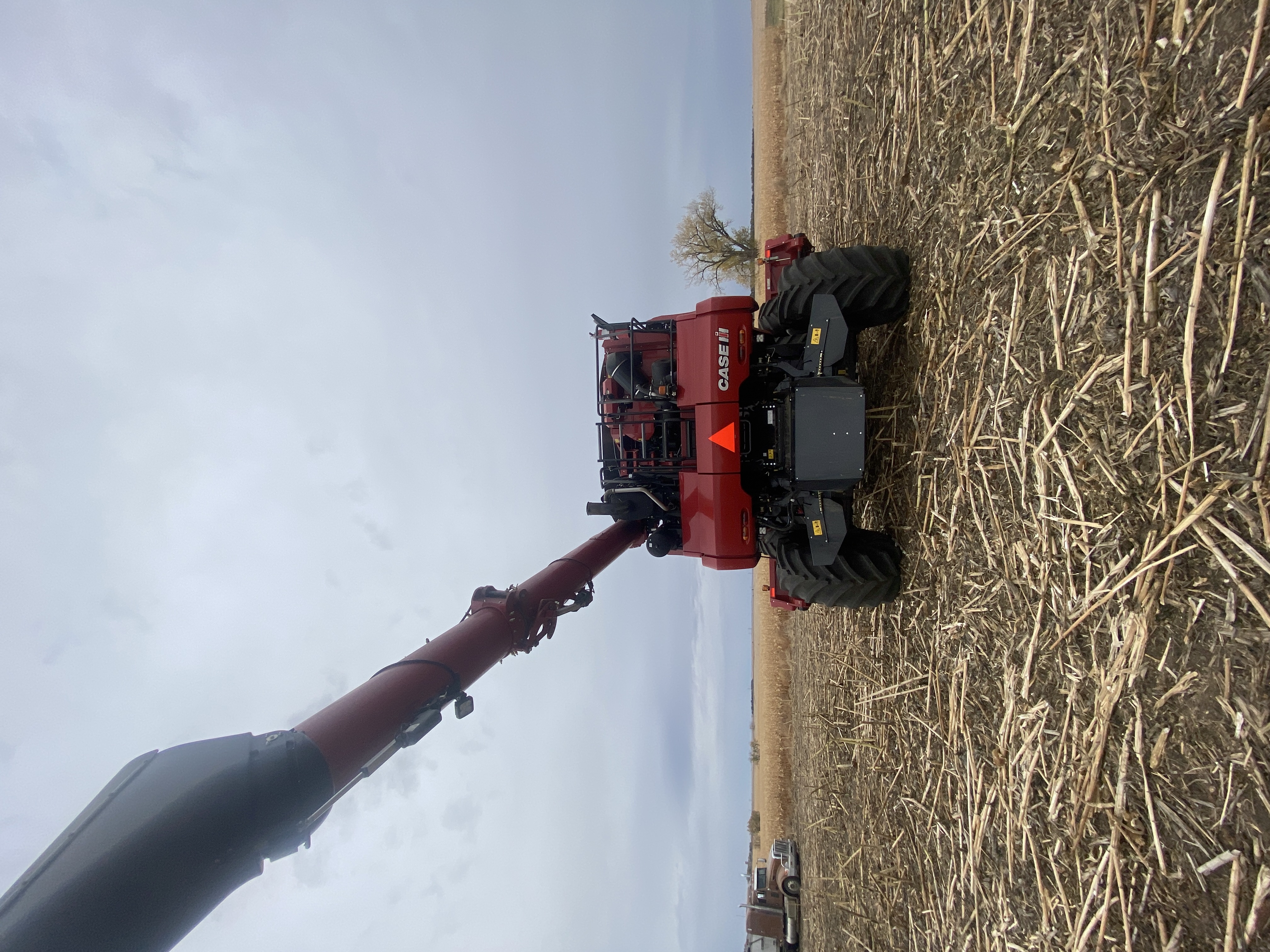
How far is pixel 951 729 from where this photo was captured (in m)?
3.77

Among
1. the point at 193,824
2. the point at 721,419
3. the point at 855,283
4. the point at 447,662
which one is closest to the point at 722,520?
the point at 721,419

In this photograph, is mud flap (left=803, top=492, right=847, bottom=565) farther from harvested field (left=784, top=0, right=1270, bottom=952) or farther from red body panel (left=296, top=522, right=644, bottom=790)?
red body panel (left=296, top=522, right=644, bottom=790)

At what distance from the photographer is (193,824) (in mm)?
2062

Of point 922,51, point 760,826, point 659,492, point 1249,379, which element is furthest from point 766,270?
point 760,826

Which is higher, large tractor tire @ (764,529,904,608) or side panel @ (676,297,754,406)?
side panel @ (676,297,754,406)

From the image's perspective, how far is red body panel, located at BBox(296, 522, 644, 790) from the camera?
2.79 metres

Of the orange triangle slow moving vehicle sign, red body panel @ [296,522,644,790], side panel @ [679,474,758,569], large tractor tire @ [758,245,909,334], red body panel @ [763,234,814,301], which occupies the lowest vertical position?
red body panel @ [296,522,644,790]

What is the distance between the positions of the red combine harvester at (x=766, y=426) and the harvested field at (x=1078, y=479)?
415mm

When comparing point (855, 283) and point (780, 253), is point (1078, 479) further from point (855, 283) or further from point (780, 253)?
point (780, 253)

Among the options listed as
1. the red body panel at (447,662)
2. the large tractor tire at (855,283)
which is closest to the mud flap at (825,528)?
the large tractor tire at (855,283)

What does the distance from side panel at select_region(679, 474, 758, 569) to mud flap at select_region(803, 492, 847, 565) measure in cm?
64

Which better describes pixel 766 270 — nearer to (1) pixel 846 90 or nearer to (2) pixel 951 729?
(1) pixel 846 90

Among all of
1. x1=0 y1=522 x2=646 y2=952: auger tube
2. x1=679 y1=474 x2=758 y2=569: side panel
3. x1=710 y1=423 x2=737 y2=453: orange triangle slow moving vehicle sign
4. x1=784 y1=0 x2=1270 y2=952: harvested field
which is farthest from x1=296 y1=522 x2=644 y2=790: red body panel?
x1=784 y1=0 x2=1270 y2=952: harvested field

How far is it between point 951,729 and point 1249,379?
102 inches
